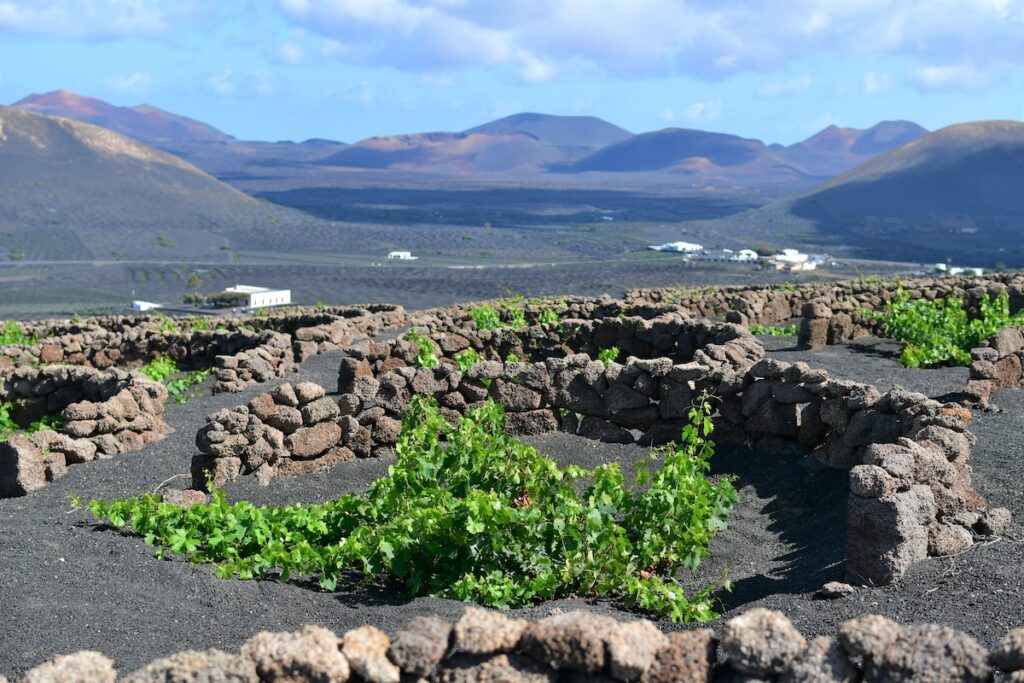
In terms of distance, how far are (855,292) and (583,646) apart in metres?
22.1

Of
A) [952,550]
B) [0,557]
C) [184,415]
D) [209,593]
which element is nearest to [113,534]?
[0,557]

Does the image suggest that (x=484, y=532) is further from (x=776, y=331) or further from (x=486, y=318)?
(x=776, y=331)

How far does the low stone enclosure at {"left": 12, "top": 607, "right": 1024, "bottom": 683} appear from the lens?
4.62 m

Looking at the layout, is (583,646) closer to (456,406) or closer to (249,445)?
(249,445)

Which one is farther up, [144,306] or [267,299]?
[267,299]

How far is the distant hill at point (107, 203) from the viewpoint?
112 metres

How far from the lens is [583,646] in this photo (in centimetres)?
482

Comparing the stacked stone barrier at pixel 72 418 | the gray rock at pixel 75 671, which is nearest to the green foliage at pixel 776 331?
the stacked stone barrier at pixel 72 418

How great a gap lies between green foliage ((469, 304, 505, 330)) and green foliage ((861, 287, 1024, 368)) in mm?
6524

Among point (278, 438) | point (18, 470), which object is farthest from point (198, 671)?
point (18, 470)

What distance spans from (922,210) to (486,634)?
16554cm

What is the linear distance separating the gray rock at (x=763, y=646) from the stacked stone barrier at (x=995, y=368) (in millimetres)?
8367

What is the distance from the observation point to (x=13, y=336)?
79.9 ft

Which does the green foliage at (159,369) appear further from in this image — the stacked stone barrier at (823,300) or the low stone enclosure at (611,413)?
the stacked stone barrier at (823,300)
